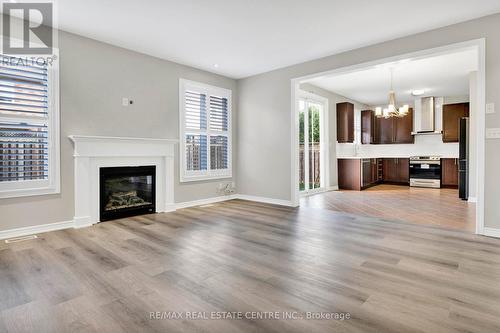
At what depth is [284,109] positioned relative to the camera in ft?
17.9

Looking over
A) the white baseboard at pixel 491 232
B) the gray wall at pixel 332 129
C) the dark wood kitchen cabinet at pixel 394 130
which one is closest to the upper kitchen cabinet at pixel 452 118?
the dark wood kitchen cabinet at pixel 394 130

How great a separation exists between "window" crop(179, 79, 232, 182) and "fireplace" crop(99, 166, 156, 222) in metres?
0.69

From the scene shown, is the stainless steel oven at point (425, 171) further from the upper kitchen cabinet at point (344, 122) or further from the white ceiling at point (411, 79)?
the upper kitchen cabinet at point (344, 122)

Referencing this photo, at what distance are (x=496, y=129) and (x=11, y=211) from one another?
6.09 meters

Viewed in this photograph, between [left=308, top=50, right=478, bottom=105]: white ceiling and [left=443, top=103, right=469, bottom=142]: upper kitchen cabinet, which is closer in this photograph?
[left=308, top=50, right=478, bottom=105]: white ceiling

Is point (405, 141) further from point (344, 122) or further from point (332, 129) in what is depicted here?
point (332, 129)

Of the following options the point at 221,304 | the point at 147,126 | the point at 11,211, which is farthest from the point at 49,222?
the point at 221,304

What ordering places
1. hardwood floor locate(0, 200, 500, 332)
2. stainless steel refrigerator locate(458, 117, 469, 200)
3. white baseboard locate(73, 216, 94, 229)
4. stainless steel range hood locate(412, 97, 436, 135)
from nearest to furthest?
1. hardwood floor locate(0, 200, 500, 332)
2. white baseboard locate(73, 216, 94, 229)
3. stainless steel refrigerator locate(458, 117, 469, 200)
4. stainless steel range hood locate(412, 97, 436, 135)

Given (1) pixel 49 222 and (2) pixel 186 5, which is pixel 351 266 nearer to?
(2) pixel 186 5

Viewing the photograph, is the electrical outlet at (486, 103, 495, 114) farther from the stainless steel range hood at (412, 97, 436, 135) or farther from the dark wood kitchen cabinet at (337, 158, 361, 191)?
the stainless steel range hood at (412, 97, 436, 135)

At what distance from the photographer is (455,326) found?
5.26 feet

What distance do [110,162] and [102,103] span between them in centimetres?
91

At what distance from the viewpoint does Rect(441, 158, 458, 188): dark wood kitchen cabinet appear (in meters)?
7.80

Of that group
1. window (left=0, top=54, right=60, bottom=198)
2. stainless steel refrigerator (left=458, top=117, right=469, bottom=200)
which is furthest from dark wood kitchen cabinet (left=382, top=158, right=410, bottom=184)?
window (left=0, top=54, right=60, bottom=198)
